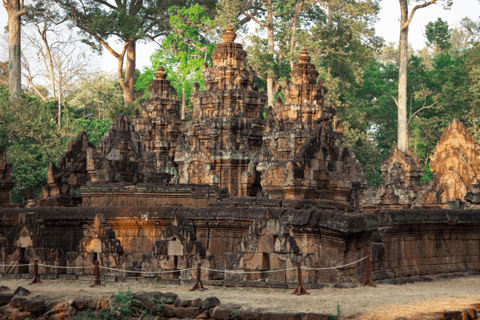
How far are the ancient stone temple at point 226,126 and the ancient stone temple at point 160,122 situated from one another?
544 centimetres

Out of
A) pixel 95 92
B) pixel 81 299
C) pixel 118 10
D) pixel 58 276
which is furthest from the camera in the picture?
pixel 95 92

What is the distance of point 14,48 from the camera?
1492 inches

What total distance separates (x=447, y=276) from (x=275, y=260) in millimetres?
3635

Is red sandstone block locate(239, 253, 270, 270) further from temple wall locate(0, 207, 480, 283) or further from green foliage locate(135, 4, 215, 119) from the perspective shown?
green foliage locate(135, 4, 215, 119)

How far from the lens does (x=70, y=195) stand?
18.5m

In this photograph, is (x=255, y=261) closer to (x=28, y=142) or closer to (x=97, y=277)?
(x=97, y=277)

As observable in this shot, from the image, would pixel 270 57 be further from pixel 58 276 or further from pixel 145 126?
pixel 58 276

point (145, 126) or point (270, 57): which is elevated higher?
point (270, 57)

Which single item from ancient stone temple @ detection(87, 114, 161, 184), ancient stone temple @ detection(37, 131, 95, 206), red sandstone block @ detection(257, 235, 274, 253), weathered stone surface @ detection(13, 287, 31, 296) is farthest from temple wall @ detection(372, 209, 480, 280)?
ancient stone temple @ detection(37, 131, 95, 206)

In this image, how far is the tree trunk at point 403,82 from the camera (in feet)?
130

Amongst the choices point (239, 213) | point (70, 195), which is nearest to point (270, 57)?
point (70, 195)

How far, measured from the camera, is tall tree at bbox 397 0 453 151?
39.8 metres

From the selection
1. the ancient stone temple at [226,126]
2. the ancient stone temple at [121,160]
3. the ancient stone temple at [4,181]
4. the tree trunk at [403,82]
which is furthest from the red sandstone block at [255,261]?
the tree trunk at [403,82]

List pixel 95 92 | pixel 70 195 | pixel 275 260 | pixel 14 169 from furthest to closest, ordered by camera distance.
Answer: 1. pixel 95 92
2. pixel 14 169
3. pixel 70 195
4. pixel 275 260
